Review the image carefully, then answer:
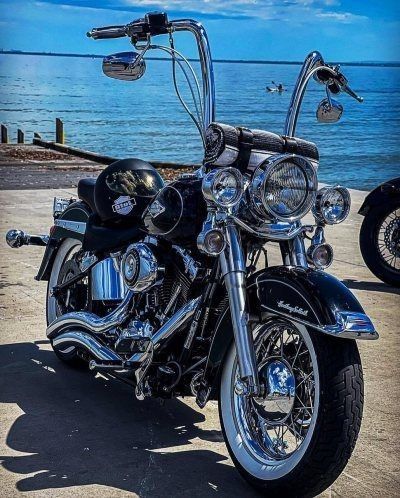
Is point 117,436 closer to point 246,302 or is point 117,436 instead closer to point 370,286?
point 246,302

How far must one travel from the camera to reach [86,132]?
146ft

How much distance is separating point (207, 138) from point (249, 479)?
1.37m

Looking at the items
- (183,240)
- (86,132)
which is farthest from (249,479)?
(86,132)

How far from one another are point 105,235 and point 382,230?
3.95 meters

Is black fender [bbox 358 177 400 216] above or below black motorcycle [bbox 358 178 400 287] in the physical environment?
above

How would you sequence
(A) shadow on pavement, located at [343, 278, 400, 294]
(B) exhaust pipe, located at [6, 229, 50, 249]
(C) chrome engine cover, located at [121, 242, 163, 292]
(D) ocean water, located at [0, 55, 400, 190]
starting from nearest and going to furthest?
(C) chrome engine cover, located at [121, 242, 163, 292] → (B) exhaust pipe, located at [6, 229, 50, 249] → (A) shadow on pavement, located at [343, 278, 400, 294] → (D) ocean water, located at [0, 55, 400, 190]

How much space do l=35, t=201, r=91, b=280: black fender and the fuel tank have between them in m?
1.17

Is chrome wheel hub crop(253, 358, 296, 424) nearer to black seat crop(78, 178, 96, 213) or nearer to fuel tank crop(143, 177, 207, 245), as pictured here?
fuel tank crop(143, 177, 207, 245)

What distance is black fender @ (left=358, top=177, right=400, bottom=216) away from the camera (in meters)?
7.77

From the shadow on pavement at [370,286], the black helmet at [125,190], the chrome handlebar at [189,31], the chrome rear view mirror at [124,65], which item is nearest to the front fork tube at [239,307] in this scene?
the chrome handlebar at [189,31]

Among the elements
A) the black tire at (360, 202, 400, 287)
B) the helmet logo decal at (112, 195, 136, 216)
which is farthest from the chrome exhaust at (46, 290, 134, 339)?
the black tire at (360, 202, 400, 287)

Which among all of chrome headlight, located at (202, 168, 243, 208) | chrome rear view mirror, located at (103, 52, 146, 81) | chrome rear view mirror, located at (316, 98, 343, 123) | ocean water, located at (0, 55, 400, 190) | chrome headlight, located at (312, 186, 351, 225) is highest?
chrome rear view mirror, located at (103, 52, 146, 81)

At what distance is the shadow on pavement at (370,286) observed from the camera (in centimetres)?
739

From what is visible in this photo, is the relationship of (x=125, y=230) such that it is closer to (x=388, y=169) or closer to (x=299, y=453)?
(x=299, y=453)
